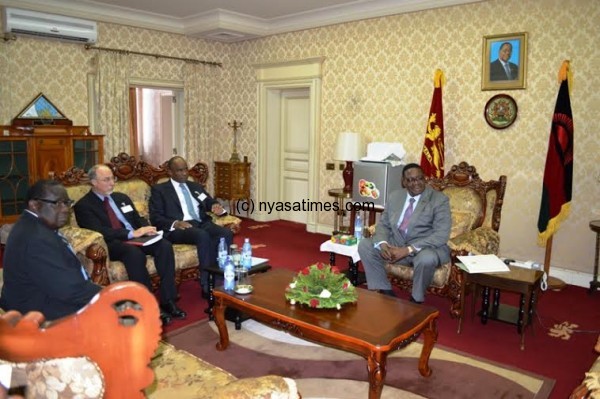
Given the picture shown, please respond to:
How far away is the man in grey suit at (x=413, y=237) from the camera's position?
375 centimetres

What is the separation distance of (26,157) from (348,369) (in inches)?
180

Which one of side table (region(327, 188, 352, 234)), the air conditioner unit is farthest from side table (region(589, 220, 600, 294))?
the air conditioner unit

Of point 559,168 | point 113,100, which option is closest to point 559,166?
point 559,168

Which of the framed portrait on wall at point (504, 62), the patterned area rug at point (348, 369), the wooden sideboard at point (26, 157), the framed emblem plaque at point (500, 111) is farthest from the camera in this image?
the wooden sideboard at point (26, 157)

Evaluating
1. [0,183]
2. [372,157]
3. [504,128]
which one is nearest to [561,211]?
[504,128]

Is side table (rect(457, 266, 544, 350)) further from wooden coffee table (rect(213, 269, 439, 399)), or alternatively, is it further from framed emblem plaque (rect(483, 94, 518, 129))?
framed emblem plaque (rect(483, 94, 518, 129))

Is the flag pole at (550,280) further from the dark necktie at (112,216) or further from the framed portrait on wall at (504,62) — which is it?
the dark necktie at (112,216)

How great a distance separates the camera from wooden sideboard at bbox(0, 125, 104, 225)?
556 centimetres

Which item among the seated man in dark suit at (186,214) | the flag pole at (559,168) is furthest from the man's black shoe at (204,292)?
the flag pole at (559,168)

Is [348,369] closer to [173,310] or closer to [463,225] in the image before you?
[173,310]

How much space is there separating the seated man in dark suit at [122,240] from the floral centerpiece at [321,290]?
4.21 feet

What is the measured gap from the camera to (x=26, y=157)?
567 cm

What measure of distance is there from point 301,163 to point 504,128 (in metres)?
3.25

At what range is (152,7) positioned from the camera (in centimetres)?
646
